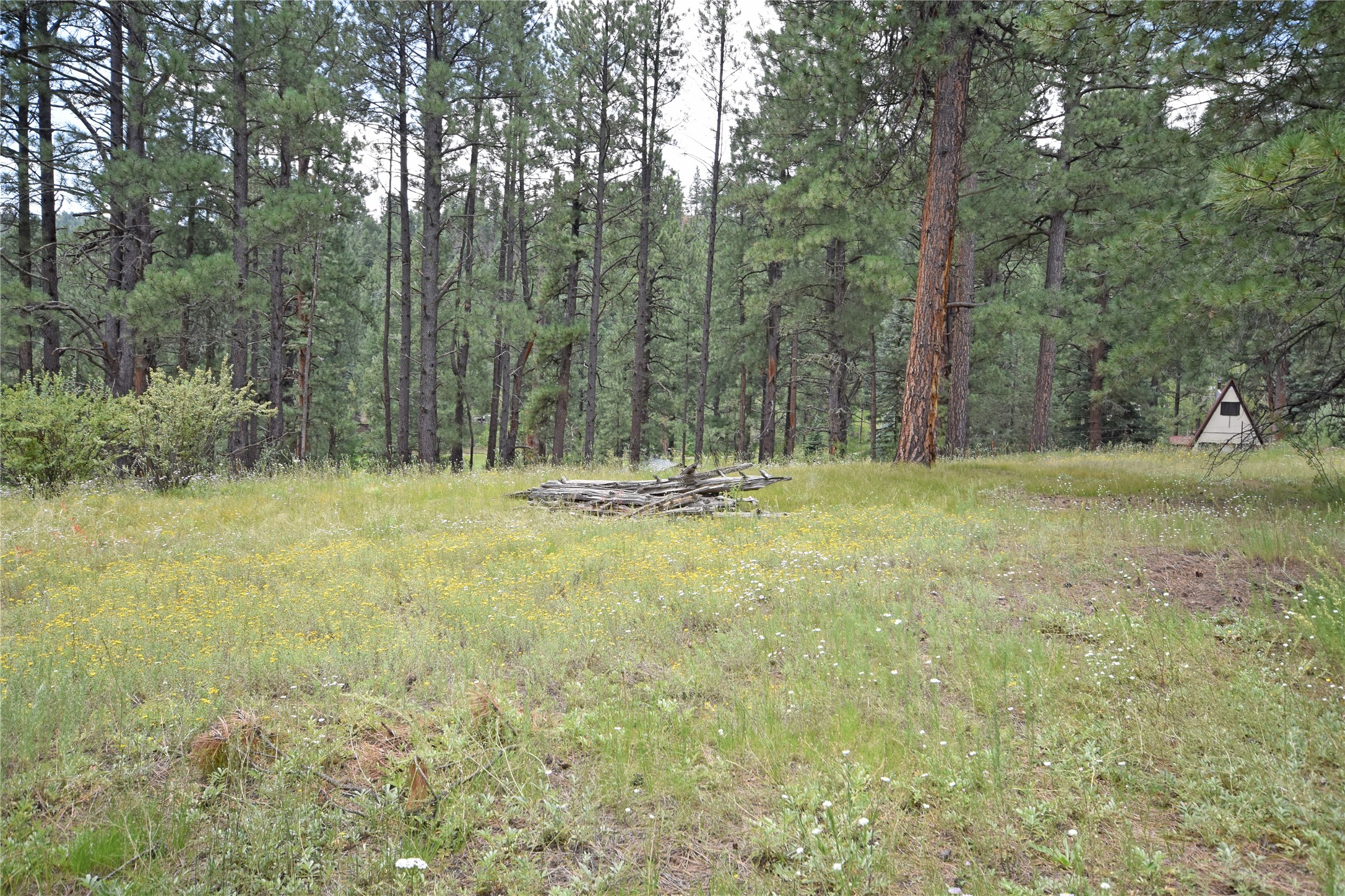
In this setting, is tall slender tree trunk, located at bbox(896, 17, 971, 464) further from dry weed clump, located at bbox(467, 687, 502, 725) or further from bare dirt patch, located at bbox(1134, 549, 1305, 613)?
dry weed clump, located at bbox(467, 687, 502, 725)

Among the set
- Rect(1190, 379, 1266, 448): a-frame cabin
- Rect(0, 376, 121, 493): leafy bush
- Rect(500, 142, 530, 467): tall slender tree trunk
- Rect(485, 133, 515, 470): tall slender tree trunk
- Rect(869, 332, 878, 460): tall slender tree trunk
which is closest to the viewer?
Rect(0, 376, 121, 493): leafy bush

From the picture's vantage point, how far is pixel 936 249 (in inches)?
459

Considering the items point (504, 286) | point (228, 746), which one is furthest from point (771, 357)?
point (228, 746)

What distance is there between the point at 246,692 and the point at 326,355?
96.4 feet

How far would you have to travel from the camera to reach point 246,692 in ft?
13.1

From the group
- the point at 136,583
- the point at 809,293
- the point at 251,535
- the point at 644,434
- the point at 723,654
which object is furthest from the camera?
the point at 644,434

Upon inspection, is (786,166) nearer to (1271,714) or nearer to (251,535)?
(251,535)

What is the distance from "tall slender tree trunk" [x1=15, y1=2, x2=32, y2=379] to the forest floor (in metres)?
11.7

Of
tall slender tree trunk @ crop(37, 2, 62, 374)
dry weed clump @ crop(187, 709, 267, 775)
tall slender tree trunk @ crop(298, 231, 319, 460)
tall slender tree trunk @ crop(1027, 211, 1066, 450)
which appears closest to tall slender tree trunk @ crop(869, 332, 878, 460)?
tall slender tree trunk @ crop(1027, 211, 1066, 450)

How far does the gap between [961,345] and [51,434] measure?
18.5m

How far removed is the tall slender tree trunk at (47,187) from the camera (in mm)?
13773

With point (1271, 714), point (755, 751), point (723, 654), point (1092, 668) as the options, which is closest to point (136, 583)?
point (723, 654)

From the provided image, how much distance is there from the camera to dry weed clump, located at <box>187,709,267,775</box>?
3176 millimetres

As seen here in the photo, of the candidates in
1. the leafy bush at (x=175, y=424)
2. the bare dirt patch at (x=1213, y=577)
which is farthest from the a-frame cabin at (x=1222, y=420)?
the leafy bush at (x=175, y=424)
